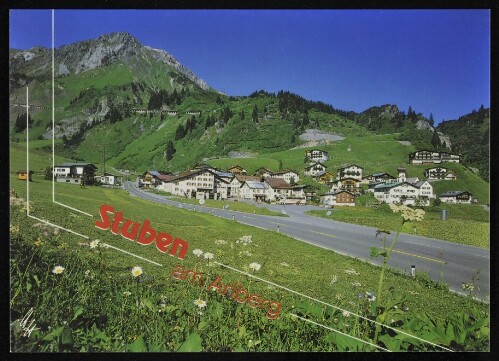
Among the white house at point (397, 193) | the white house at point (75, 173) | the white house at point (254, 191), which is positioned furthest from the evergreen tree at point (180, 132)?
the white house at point (397, 193)

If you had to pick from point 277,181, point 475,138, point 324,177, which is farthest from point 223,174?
point 475,138

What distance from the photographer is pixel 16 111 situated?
3.85 m

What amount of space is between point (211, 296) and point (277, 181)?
147cm

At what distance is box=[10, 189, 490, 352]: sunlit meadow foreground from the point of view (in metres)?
3.56

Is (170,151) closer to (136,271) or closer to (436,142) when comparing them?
(136,271)

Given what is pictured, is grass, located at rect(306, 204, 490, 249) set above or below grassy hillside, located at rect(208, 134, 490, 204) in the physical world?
below

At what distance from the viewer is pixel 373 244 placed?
4.10 meters

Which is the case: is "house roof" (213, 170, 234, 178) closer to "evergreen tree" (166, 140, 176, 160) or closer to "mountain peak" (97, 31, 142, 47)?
"evergreen tree" (166, 140, 176, 160)

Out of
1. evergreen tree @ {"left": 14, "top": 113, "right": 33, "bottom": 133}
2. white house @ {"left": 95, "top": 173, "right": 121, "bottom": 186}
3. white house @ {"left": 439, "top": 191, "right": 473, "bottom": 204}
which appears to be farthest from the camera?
white house @ {"left": 95, "top": 173, "right": 121, "bottom": 186}

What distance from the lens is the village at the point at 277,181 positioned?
4.09 meters

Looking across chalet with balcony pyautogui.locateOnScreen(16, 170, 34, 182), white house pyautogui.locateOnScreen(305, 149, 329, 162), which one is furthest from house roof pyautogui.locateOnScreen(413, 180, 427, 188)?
chalet with balcony pyautogui.locateOnScreen(16, 170, 34, 182)

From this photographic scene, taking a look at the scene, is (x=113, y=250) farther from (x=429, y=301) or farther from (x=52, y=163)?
(x=429, y=301)

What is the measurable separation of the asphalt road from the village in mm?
143

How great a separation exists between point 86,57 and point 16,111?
0.92 meters
